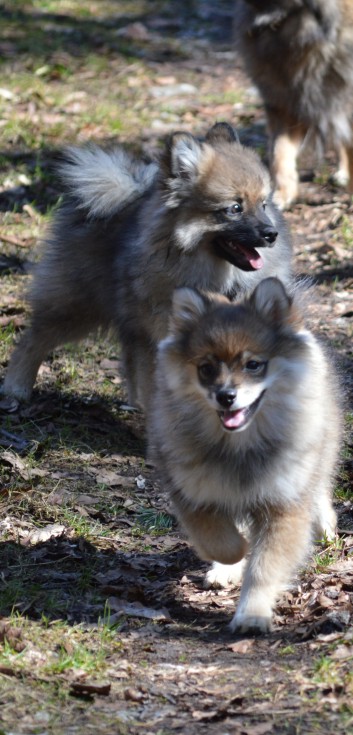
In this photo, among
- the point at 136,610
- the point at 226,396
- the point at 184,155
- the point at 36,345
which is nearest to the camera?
the point at 226,396

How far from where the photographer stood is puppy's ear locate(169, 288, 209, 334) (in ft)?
13.5

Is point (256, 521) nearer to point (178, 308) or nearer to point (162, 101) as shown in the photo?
point (178, 308)

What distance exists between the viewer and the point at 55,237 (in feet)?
21.2

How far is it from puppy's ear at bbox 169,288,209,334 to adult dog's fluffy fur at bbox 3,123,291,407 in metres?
1.35

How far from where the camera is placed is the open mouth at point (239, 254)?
555 cm

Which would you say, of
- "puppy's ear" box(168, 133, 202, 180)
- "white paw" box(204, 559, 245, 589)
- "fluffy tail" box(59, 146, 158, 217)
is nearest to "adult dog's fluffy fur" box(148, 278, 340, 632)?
"white paw" box(204, 559, 245, 589)

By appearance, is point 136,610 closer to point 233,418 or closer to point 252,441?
point 252,441

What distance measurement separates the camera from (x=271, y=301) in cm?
410

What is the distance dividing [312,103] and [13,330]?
288cm

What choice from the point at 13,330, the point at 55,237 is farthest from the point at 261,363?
the point at 13,330

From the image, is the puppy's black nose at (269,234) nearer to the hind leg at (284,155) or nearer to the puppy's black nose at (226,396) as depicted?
the puppy's black nose at (226,396)

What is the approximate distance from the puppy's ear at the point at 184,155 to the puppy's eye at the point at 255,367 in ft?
A: 6.19

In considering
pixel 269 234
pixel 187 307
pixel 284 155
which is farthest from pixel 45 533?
pixel 284 155

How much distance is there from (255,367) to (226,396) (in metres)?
0.21
